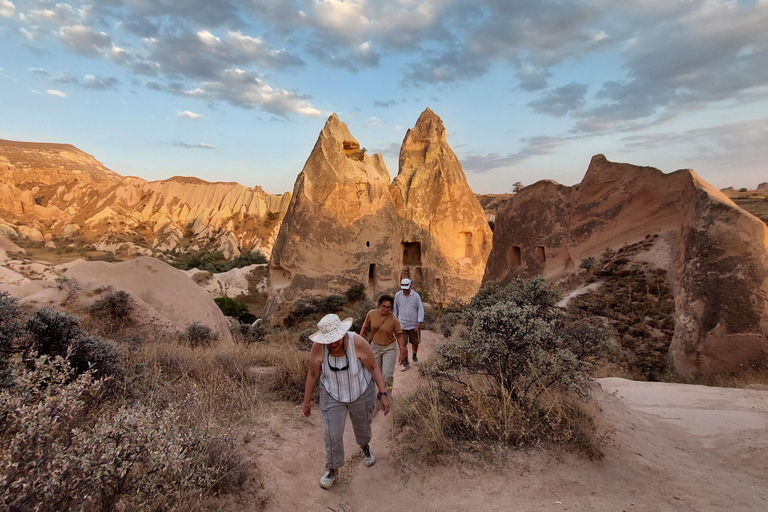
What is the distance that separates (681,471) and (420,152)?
22.7 m

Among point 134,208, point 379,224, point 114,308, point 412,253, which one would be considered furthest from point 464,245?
point 134,208

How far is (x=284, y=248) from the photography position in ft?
59.8

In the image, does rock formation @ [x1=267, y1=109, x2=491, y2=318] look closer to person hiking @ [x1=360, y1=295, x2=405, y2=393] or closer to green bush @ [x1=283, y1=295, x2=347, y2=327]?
green bush @ [x1=283, y1=295, x2=347, y2=327]

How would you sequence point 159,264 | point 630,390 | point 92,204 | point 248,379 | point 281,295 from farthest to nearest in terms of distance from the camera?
point 92,204
point 281,295
point 159,264
point 630,390
point 248,379

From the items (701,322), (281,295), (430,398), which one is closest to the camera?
(430,398)

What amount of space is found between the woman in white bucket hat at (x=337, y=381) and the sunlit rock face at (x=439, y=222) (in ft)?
61.4

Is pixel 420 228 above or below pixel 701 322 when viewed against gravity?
above

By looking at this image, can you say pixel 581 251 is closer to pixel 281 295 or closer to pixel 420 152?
pixel 281 295

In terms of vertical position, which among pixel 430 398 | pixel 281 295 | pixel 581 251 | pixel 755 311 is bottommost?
pixel 281 295

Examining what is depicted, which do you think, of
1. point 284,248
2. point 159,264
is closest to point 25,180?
point 284,248

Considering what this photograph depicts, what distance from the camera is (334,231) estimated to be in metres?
18.6

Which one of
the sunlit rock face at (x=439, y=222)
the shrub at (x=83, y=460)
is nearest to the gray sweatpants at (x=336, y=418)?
the shrub at (x=83, y=460)

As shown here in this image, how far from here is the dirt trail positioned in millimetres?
2518

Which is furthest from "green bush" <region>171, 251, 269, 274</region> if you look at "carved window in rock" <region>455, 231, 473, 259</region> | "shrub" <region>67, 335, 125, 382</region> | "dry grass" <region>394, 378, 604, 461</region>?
"dry grass" <region>394, 378, 604, 461</region>
